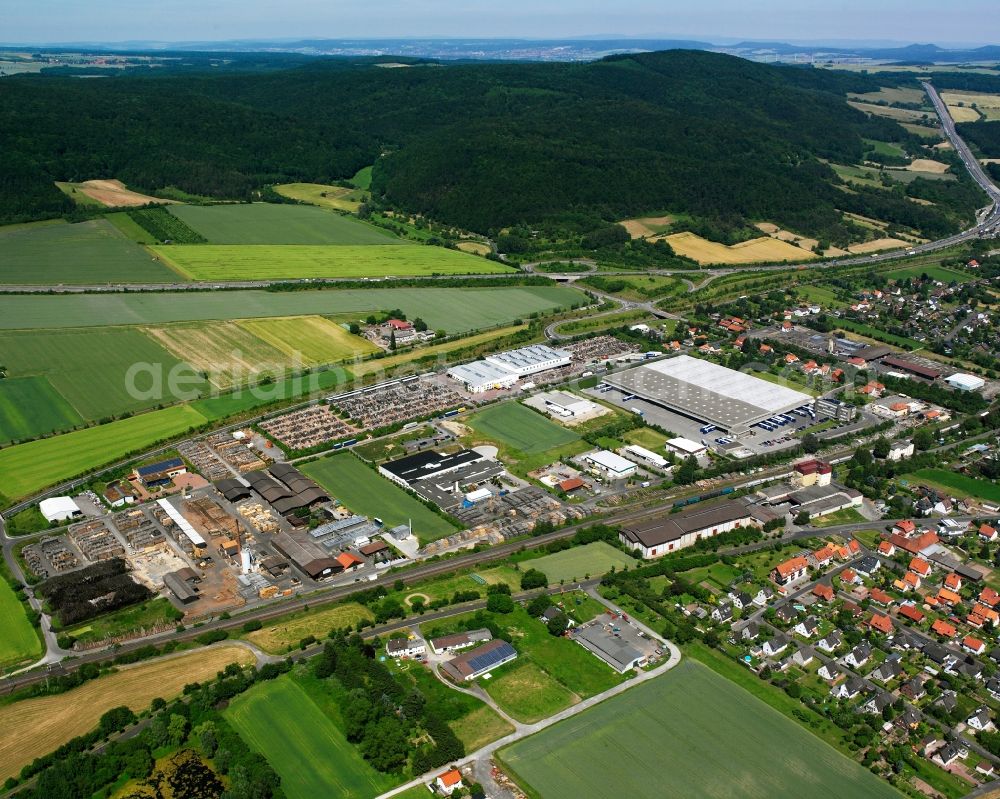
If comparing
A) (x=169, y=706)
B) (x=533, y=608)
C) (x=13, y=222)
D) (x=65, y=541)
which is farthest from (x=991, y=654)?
(x=13, y=222)

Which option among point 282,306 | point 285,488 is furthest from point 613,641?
point 282,306

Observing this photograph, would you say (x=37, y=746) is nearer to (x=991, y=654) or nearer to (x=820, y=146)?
(x=991, y=654)

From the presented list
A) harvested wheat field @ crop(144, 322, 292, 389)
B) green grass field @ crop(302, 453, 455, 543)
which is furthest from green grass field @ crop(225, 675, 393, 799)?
harvested wheat field @ crop(144, 322, 292, 389)

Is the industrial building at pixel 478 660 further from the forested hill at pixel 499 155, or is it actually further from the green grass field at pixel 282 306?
the forested hill at pixel 499 155

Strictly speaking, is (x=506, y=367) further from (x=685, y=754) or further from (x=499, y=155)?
(x=499, y=155)

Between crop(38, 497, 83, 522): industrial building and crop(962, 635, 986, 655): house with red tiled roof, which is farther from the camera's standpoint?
crop(38, 497, 83, 522): industrial building

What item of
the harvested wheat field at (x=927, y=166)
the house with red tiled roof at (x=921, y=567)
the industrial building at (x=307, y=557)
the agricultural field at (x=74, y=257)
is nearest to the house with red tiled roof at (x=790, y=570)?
the house with red tiled roof at (x=921, y=567)

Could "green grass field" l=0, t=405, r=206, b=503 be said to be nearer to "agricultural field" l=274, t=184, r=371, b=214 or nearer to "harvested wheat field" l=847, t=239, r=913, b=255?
Answer: "agricultural field" l=274, t=184, r=371, b=214
